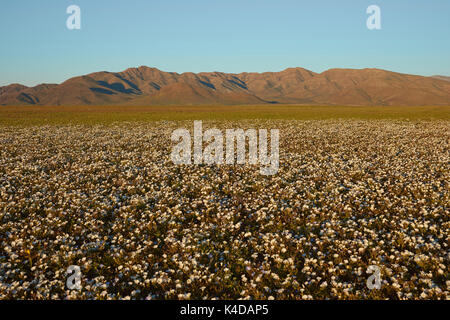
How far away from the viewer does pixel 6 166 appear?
651 inches

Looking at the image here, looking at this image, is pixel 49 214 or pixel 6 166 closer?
pixel 49 214

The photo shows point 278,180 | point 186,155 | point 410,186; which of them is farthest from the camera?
point 186,155

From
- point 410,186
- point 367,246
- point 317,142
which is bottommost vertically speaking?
point 367,246

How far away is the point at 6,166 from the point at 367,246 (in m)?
19.9

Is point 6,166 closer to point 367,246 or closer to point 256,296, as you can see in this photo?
point 256,296

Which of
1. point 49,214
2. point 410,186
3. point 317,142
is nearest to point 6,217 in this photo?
point 49,214

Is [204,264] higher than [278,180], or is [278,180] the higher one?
[278,180]

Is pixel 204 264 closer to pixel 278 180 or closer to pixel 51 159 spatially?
pixel 278 180

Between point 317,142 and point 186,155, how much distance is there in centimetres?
1296
